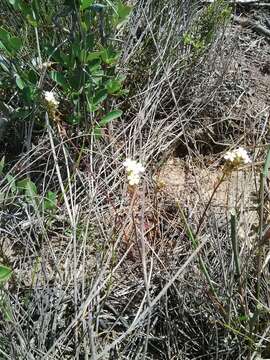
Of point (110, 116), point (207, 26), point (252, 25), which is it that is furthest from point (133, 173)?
point (252, 25)

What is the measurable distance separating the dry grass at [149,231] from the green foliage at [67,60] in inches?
4.7

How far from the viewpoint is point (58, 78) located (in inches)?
67.2

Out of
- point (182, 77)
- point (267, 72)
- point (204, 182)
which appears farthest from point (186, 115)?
point (267, 72)

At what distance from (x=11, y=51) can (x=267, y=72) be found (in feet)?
3.70

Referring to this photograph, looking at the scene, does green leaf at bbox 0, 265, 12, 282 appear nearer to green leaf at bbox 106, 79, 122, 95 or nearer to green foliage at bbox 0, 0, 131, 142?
green foliage at bbox 0, 0, 131, 142

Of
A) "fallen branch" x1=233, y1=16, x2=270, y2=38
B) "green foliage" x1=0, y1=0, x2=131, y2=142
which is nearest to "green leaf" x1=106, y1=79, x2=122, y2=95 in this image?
"green foliage" x1=0, y1=0, x2=131, y2=142

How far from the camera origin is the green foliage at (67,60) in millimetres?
Result: 1667

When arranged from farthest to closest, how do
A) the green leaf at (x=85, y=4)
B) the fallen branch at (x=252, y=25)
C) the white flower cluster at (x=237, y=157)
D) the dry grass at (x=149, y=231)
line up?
the fallen branch at (x=252, y=25) → the green leaf at (x=85, y=4) → the dry grass at (x=149, y=231) → the white flower cluster at (x=237, y=157)

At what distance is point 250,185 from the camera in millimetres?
1795

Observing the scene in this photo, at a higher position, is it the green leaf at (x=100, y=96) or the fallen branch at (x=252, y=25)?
the fallen branch at (x=252, y=25)

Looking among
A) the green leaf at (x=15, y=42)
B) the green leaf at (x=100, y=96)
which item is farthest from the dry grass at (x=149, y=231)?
the green leaf at (x=15, y=42)

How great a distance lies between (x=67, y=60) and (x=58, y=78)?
0.07 metres

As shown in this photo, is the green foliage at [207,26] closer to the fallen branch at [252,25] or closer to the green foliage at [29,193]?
the fallen branch at [252,25]

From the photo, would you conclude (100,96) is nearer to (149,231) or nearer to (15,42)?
(15,42)
